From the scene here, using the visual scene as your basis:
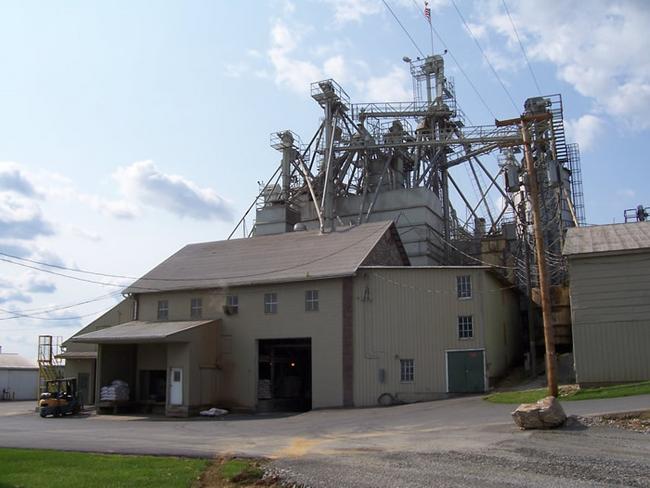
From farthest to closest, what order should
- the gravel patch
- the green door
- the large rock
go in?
the green door
the large rock
the gravel patch

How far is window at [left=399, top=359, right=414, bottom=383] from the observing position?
32.0 meters

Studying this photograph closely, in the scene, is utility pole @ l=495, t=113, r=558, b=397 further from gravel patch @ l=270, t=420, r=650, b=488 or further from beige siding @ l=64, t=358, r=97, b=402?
beige siding @ l=64, t=358, r=97, b=402

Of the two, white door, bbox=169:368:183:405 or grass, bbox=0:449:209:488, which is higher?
white door, bbox=169:368:183:405

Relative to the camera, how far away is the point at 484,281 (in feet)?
107

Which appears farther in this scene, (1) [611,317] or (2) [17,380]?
(2) [17,380]

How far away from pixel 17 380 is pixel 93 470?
53748mm

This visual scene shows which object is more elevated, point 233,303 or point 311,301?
point 233,303

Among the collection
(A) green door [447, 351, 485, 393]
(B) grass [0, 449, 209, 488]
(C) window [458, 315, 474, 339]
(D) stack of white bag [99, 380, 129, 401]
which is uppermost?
(C) window [458, 315, 474, 339]

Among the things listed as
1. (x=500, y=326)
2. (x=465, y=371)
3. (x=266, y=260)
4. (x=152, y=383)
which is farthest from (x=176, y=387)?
(x=500, y=326)

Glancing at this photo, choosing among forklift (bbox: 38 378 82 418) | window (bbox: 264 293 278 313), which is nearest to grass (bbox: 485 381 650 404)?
window (bbox: 264 293 278 313)

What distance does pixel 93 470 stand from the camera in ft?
48.4

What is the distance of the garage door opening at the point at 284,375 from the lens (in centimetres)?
3609

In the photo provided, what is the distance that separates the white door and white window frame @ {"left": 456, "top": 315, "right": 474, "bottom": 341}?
14.0 meters

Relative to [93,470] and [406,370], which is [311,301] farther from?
[93,470]
